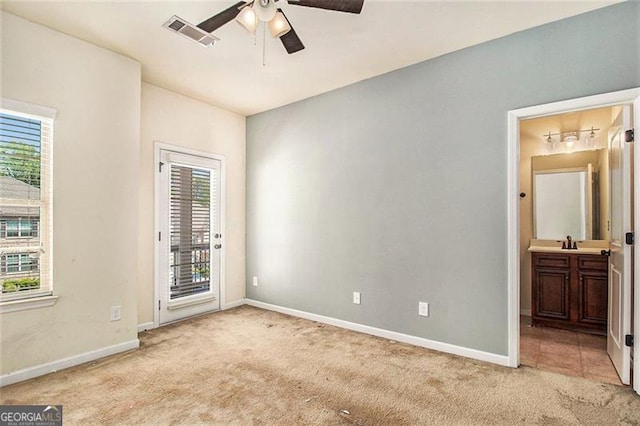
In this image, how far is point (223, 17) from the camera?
2.02 m

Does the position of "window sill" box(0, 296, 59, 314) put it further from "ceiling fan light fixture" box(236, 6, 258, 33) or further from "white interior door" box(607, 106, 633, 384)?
"white interior door" box(607, 106, 633, 384)

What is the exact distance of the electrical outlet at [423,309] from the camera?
3168 mm

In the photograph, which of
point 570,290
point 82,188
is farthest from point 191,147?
point 570,290

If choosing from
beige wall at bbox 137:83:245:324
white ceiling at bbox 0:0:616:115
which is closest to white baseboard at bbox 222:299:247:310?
beige wall at bbox 137:83:245:324

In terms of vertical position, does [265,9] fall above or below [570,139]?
above

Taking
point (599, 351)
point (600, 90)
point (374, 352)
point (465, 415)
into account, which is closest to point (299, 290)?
point (374, 352)

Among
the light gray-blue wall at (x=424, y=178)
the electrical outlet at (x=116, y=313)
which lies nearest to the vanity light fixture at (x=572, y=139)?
the light gray-blue wall at (x=424, y=178)

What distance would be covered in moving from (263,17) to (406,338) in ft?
9.98

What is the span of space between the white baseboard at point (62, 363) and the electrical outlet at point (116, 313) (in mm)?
250

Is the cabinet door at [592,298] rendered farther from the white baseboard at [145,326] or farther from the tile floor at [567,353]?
the white baseboard at [145,326]

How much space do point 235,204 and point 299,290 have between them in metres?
1.59

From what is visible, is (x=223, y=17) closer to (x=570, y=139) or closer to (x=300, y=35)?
(x=300, y=35)

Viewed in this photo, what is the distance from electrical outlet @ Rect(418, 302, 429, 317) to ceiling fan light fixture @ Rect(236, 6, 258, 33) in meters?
2.78

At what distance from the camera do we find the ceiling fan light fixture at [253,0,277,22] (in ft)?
6.19
